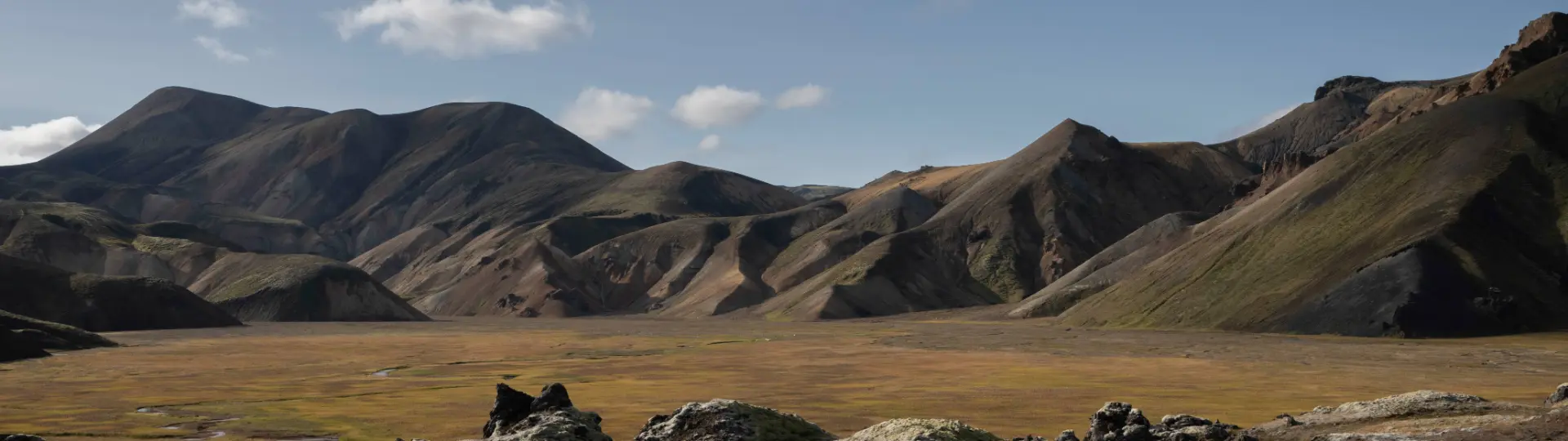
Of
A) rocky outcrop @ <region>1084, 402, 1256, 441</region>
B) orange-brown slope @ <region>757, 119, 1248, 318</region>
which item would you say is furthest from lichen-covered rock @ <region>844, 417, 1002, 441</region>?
orange-brown slope @ <region>757, 119, 1248, 318</region>

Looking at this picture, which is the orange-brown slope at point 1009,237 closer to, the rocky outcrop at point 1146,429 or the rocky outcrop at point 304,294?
the rocky outcrop at point 304,294

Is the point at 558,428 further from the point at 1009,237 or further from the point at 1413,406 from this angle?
the point at 1009,237

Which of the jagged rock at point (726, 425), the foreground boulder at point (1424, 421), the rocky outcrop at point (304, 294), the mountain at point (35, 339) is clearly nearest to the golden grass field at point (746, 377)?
the mountain at point (35, 339)

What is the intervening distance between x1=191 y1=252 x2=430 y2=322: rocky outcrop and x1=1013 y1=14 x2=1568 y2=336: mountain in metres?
82.0

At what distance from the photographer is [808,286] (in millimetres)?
171500

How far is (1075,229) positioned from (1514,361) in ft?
354

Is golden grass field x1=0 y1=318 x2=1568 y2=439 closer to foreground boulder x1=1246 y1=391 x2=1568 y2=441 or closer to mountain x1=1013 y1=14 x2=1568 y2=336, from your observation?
mountain x1=1013 y1=14 x2=1568 y2=336

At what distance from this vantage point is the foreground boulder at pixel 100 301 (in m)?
127

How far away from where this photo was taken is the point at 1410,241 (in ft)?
351

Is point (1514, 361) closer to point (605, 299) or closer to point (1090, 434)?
point (1090, 434)

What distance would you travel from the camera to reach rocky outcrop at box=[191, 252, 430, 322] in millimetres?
162250

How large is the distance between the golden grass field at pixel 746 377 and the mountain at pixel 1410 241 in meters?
5.70

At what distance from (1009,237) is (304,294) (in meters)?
92.7

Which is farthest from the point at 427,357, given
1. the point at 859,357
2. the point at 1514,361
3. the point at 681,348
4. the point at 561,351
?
the point at 1514,361
